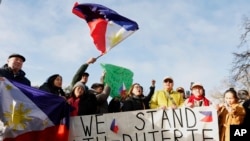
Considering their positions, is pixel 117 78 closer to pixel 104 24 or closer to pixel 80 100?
pixel 104 24

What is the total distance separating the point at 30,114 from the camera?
20.2 feet

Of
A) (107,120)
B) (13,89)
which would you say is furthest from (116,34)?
(13,89)

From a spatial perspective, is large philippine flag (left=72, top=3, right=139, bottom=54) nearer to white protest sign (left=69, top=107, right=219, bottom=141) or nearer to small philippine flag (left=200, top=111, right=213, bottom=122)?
white protest sign (left=69, top=107, right=219, bottom=141)

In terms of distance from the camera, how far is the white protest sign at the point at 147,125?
643 cm

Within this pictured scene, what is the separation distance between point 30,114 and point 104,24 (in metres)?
2.71

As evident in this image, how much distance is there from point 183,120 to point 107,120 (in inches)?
47.4

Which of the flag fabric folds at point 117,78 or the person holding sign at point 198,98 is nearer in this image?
the person holding sign at point 198,98

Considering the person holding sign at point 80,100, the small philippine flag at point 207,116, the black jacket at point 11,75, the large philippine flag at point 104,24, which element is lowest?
the small philippine flag at point 207,116

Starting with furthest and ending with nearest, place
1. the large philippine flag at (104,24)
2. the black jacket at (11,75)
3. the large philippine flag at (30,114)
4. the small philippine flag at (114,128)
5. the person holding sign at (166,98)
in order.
Result: the large philippine flag at (104,24) → the person holding sign at (166,98) → the small philippine flag at (114,128) → the black jacket at (11,75) → the large philippine flag at (30,114)

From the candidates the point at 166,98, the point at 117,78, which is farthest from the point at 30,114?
the point at 117,78

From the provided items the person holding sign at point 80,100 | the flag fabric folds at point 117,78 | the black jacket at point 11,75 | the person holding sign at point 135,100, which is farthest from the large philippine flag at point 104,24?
the black jacket at point 11,75

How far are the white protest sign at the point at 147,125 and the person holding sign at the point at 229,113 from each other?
15cm

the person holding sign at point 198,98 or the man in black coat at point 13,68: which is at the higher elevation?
the man in black coat at point 13,68

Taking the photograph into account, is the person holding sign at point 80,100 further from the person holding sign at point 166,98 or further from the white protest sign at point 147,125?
the person holding sign at point 166,98
